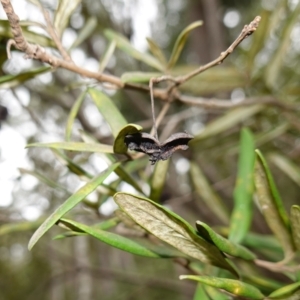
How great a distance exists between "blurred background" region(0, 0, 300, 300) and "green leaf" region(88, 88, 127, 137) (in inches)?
1.6

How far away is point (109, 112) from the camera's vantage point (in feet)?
1.21

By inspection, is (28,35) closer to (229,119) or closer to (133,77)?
(133,77)

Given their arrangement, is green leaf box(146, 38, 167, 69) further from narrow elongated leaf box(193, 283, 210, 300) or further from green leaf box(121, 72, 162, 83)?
narrow elongated leaf box(193, 283, 210, 300)

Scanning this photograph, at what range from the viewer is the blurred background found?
58cm

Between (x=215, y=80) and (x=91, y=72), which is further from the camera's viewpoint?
(x=215, y=80)

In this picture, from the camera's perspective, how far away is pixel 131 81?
40cm

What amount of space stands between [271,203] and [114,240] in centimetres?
14

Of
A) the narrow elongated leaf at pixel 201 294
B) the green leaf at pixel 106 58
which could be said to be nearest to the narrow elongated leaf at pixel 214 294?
the narrow elongated leaf at pixel 201 294

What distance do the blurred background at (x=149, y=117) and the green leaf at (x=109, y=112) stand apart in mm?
40

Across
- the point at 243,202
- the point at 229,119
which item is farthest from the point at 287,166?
the point at 243,202

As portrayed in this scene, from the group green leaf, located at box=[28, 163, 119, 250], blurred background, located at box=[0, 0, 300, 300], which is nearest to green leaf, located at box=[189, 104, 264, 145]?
blurred background, located at box=[0, 0, 300, 300]

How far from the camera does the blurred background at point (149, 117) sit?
58cm

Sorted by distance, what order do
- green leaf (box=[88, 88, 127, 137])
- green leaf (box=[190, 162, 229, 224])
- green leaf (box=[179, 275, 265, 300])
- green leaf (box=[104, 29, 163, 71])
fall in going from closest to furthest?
green leaf (box=[179, 275, 265, 300])
green leaf (box=[88, 88, 127, 137])
green leaf (box=[104, 29, 163, 71])
green leaf (box=[190, 162, 229, 224])

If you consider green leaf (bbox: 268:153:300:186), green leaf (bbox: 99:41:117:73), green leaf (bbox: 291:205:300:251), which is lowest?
green leaf (bbox: 268:153:300:186)
